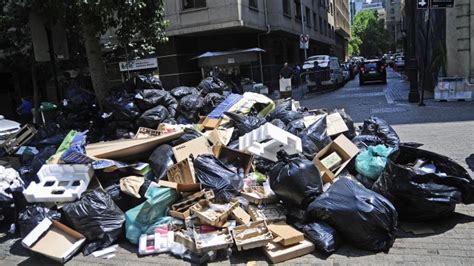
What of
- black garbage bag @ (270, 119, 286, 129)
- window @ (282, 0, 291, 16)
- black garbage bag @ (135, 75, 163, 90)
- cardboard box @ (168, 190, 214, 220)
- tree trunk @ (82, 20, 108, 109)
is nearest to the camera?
cardboard box @ (168, 190, 214, 220)

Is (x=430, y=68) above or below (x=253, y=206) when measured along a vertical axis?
above

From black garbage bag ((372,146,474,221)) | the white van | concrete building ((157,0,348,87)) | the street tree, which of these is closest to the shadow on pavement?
black garbage bag ((372,146,474,221))

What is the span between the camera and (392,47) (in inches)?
3765

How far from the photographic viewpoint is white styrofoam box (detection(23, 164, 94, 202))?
462cm

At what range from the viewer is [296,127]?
245 inches

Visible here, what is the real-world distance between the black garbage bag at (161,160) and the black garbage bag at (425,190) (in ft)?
8.28

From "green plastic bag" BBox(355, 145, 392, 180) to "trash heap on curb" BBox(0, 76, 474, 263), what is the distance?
1cm

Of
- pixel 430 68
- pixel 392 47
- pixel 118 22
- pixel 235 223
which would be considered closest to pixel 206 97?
pixel 118 22

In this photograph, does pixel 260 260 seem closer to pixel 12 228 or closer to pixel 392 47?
pixel 12 228

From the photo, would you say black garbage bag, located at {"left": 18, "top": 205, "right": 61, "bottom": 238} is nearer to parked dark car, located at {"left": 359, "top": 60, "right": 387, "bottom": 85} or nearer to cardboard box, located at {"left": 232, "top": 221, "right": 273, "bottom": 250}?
cardboard box, located at {"left": 232, "top": 221, "right": 273, "bottom": 250}

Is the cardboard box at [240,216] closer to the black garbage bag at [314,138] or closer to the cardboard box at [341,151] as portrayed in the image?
the cardboard box at [341,151]

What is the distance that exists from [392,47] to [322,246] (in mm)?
100462

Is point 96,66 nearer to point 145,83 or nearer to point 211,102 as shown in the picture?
point 145,83

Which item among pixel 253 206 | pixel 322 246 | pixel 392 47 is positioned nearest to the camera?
pixel 322 246
